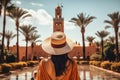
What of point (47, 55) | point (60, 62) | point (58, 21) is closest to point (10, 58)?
point (58, 21)

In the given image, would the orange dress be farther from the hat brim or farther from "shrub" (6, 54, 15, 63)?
"shrub" (6, 54, 15, 63)

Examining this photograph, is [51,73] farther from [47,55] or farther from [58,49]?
[47,55]

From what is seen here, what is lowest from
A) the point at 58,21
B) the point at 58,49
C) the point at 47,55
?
the point at 47,55

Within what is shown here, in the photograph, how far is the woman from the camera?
3.57 m

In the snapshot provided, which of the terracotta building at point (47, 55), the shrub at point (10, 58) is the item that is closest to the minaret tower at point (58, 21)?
the terracotta building at point (47, 55)

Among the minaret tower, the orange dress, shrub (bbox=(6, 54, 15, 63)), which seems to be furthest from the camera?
the minaret tower

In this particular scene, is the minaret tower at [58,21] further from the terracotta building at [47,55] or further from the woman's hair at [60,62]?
the woman's hair at [60,62]

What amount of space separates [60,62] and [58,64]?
1.4 inches

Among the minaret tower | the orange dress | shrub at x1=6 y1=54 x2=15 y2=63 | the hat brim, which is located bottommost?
shrub at x1=6 y1=54 x2=15 y2=63

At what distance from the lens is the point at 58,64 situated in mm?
3605

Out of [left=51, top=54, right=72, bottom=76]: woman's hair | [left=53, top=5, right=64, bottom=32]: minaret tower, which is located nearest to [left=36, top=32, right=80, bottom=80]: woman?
[left=51, top=54, right=72, bottom=76]: woman's hair

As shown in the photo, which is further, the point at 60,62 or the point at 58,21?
the point at 58,21

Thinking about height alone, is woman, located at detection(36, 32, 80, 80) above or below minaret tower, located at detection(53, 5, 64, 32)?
below

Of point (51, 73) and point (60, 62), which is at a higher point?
point (60, 62)
